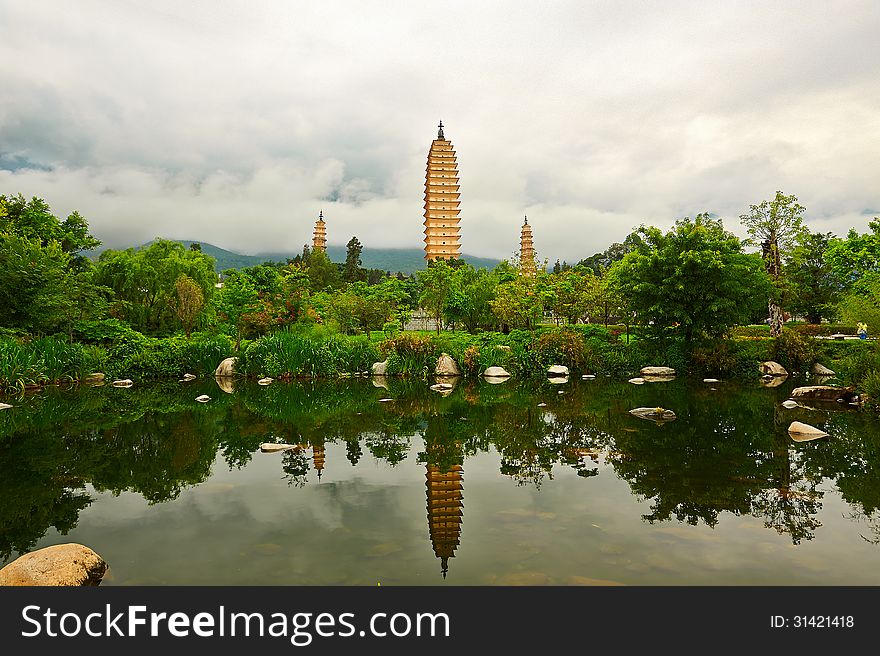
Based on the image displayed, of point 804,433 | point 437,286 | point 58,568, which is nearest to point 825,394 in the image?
point 804,433

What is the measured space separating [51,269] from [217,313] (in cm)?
845

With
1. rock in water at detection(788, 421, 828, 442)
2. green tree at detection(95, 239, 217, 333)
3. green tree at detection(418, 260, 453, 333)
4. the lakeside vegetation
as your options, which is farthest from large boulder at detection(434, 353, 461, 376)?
green tree at detection(95, 239, 217, 333)

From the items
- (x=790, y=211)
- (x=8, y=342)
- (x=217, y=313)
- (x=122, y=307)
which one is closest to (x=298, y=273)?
(x=217, y=313)

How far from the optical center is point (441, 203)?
65312mm

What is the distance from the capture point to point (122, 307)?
74.6 feet

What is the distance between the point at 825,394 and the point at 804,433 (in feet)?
16.0

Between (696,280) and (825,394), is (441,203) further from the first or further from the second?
(825,394)

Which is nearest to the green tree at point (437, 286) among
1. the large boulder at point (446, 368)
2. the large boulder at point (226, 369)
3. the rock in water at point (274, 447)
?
the large boulder at point (446, 368)

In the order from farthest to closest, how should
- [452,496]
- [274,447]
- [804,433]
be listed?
[804,433]
[274,447]
[452,496]

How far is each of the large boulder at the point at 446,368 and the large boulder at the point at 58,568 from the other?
15.5 metres

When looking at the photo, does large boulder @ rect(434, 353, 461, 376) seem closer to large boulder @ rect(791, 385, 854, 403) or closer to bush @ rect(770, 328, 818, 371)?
large boulder @ rect(791, 385, 854, 403)

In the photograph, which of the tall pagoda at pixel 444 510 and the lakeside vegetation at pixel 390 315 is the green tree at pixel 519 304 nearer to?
the lakeside vegetation at pixel 390 315

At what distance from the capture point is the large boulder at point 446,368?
63.7ft

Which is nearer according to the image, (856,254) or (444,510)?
(444,510)
